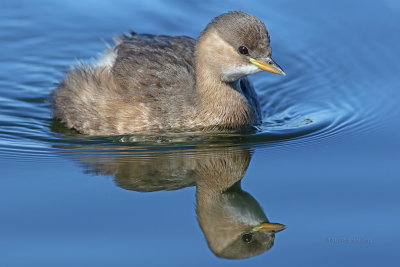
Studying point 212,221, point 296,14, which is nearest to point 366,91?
point 296,14

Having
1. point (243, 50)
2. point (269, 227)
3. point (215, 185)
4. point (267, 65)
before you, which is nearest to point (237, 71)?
point (243, 50)

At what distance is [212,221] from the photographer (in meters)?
8.41

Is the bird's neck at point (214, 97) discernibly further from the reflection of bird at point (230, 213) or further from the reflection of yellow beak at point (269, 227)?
the reflection of yellow beak at point (269, 227)

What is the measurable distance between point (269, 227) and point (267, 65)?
269 cm

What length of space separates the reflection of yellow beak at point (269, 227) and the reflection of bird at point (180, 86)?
2.59 meters

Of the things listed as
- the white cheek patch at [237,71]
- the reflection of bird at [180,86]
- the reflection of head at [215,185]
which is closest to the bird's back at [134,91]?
the reflection of bird at [180,86]

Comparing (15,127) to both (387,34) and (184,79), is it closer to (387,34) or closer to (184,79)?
(184,79)

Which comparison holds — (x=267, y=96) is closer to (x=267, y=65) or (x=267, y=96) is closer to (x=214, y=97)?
(x=214, y=97)

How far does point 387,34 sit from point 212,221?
628 centimetres

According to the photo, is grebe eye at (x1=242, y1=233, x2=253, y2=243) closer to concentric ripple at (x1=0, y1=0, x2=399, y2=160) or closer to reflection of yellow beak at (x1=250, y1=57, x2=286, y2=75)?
concentric ripple at (x1=0, y1=0, x2=399, y2=160)

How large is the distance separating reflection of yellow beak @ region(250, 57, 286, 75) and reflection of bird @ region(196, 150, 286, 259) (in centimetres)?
119

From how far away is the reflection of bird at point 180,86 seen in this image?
10211mm

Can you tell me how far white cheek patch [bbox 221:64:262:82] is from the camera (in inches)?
402

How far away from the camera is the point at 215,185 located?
9.24 meters
